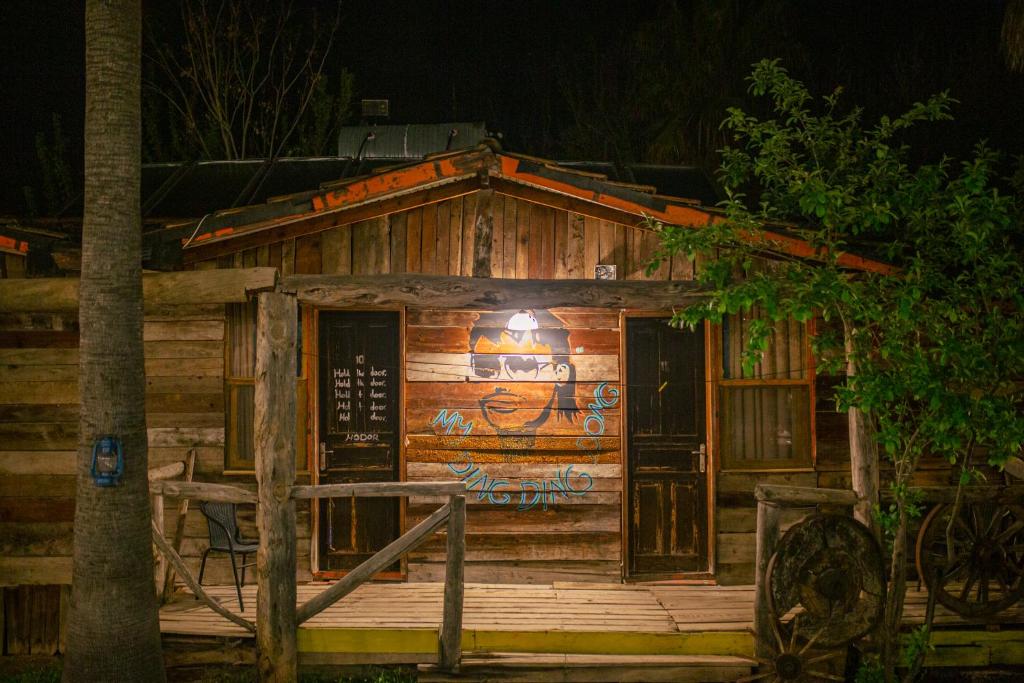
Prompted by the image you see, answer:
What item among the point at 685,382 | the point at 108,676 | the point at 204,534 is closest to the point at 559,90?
the point at 685,382

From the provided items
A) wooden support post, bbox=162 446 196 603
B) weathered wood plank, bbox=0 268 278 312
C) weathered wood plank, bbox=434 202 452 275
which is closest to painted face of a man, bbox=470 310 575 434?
weathered wood plank, bbox=434 202 452 275

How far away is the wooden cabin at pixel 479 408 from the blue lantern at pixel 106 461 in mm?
2159

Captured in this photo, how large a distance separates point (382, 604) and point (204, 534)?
2.02m

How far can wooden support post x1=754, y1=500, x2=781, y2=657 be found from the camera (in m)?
5.49

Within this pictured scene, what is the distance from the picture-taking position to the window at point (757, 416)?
23.4 ft

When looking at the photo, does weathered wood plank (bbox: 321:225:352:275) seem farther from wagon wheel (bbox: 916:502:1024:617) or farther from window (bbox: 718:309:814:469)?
wagon wheel (bbox: 916:502:1024:617)

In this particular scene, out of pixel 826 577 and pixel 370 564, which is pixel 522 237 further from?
pixel 826 577

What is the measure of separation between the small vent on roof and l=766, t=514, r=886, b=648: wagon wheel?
8.99m

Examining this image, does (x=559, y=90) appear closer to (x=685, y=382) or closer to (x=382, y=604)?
(x=685, y=382)

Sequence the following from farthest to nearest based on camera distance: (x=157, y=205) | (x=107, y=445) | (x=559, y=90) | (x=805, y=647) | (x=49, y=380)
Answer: (x=559, y=90) → (x=157, y=205) → (x=49, y=380) → (x=805, y=647) → (x=107, y=445)

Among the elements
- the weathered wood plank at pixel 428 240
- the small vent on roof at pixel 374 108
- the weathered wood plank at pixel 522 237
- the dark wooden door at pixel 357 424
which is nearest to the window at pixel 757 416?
the weathered wood plank at pixel 522 237

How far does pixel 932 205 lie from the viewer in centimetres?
500

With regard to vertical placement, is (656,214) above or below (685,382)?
above

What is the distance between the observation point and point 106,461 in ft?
15.8
